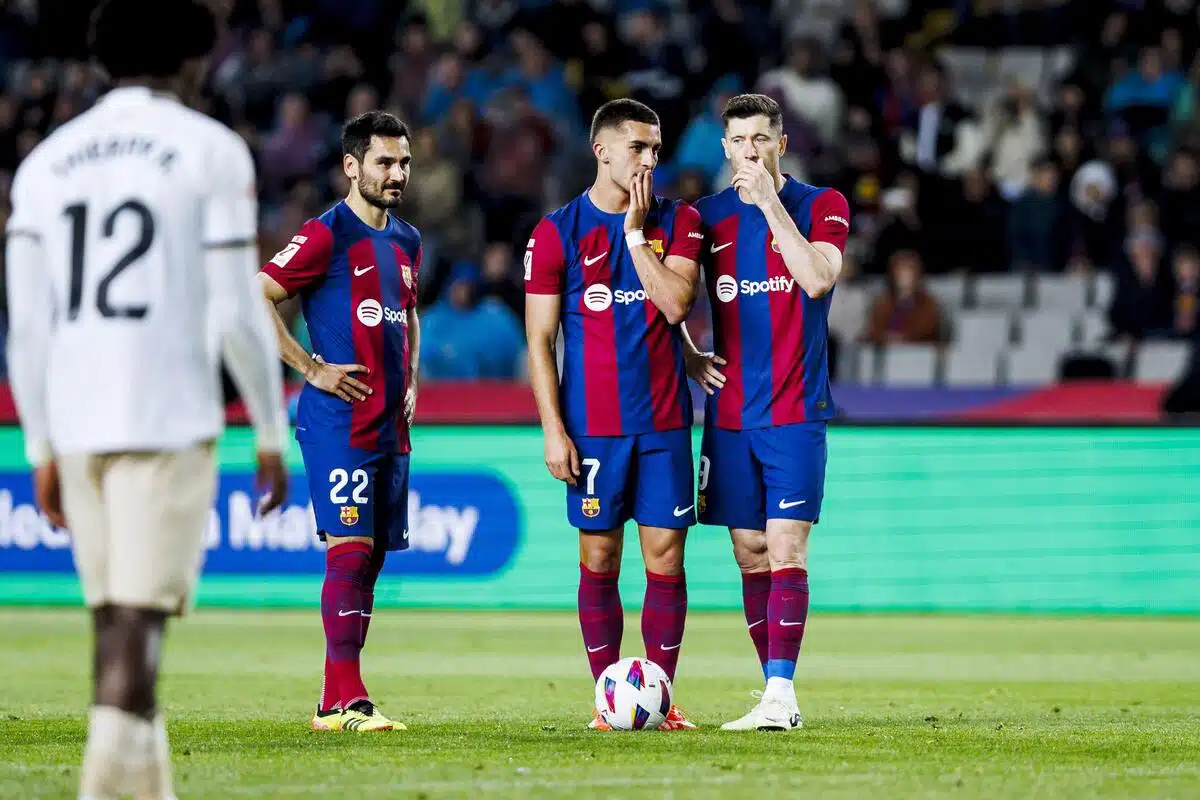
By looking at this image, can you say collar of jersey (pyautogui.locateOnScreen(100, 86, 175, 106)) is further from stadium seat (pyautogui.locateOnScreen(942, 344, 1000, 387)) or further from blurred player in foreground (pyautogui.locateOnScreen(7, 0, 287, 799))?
stadium seat (pyautogui.locateOnScreen(942, 344, 1000, 387))

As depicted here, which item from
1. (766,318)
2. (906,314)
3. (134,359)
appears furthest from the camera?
(906,314)

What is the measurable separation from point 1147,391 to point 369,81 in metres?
9.91

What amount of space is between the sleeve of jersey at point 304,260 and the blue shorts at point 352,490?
69cm

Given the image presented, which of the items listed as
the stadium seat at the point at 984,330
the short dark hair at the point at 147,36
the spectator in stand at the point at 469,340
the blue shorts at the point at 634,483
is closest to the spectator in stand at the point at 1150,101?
the stadium seat at the point at 984,330

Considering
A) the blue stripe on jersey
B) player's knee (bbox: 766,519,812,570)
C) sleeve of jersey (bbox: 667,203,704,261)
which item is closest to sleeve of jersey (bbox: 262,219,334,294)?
sleeve of jersey (bbox: 667,203,704,261)

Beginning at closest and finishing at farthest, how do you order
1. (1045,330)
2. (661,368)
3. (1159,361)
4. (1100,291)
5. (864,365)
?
(661,368)
(1159,361)
(864,365)
(1045,330)
(1100,291)

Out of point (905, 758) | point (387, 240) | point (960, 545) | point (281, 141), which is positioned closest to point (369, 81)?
point (281, 141)

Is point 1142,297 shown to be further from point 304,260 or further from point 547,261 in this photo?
point 304,260

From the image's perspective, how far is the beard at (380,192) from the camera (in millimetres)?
8398

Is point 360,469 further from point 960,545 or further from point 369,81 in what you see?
point 369,81

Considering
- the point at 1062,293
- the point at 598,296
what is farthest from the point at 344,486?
the point at 1062,293

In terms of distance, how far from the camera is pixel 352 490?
820cm

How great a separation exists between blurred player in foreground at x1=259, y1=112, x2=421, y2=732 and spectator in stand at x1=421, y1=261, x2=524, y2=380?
344 inches

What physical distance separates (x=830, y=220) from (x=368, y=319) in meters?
1.99
